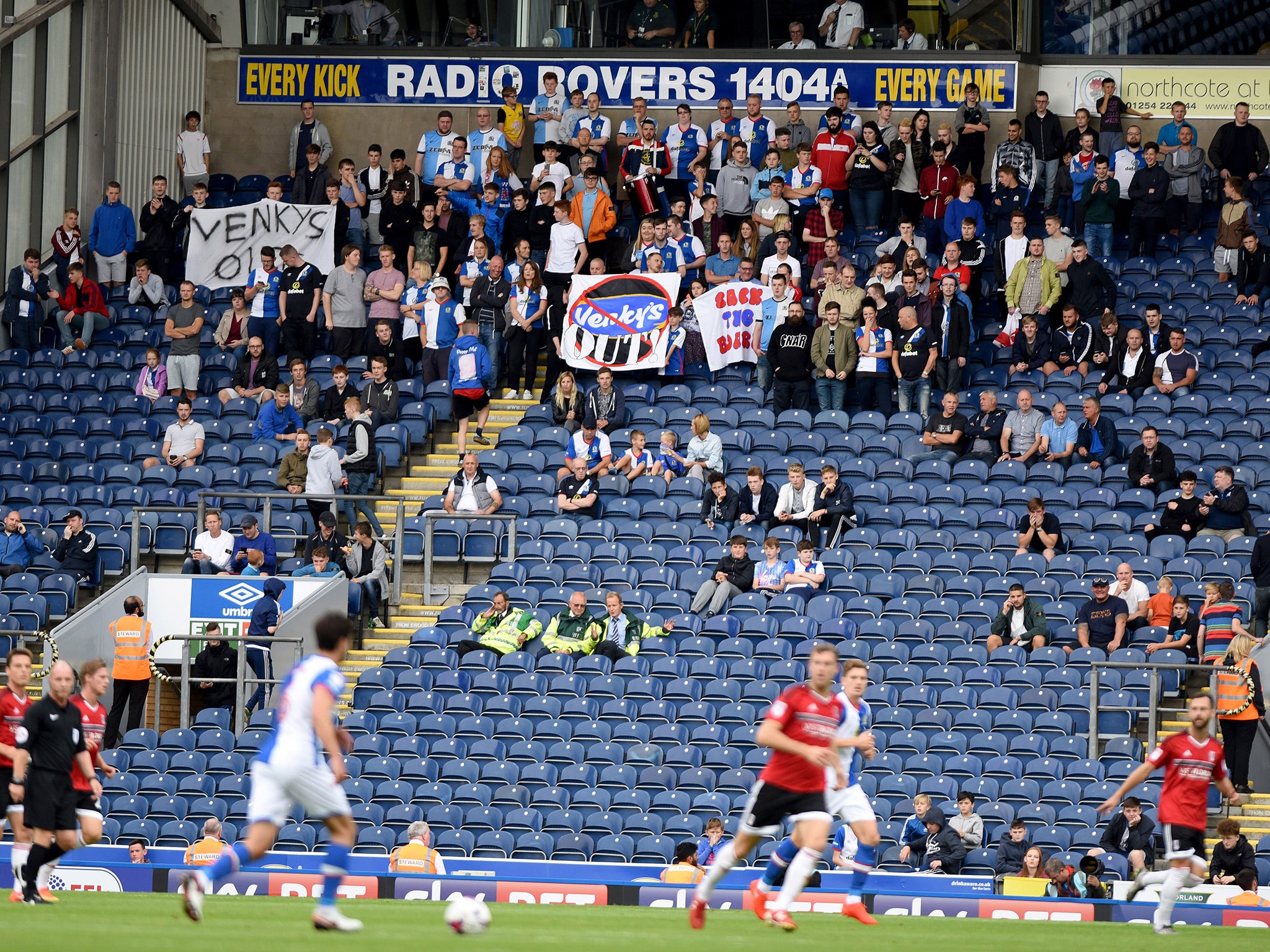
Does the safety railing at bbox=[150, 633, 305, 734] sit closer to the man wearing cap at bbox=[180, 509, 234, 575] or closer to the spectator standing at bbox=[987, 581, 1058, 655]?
the man wearing cap at bbox=[180, 509, 234, 575]

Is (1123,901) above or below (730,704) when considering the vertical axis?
below

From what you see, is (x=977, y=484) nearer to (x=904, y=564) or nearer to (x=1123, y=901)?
(x=904, y=564)

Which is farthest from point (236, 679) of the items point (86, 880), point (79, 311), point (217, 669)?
point (79, 311)

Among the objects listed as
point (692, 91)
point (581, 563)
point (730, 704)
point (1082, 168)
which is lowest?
point (730, 704)

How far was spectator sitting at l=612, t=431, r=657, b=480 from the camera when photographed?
2144 centimetres

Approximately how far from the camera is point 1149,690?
1789 cm

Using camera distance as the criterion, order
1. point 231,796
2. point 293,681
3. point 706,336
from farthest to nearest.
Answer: point 706,336
point 231,796
point 293,681

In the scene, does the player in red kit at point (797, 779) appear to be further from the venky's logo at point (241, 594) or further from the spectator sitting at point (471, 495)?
the spectator sitting at point (471, 495)

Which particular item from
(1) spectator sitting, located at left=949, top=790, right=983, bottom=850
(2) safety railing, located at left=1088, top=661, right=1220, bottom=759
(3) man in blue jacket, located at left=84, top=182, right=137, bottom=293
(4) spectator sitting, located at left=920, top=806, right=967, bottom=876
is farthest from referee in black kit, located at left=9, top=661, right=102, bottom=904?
(3) man in blue jacket, located at left=84, top=182, right=137, bottom=293

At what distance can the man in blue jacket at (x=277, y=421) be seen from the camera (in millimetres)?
22859

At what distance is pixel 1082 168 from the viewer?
24.9 m

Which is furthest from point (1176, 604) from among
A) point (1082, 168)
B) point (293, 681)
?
point (293, 681)

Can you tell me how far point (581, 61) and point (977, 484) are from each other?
37.0 ft

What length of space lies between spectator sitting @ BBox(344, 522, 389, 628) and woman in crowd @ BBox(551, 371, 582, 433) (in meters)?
3.22
